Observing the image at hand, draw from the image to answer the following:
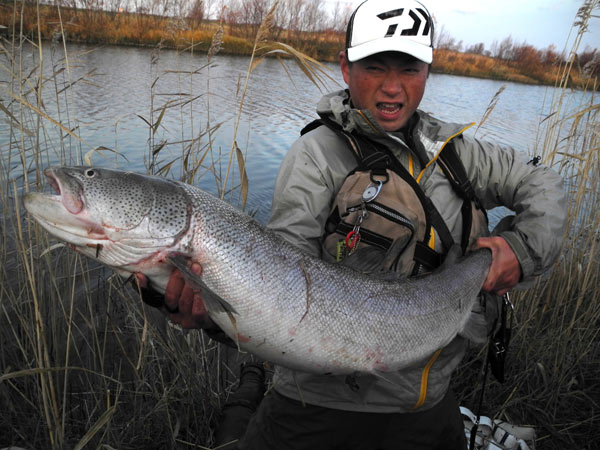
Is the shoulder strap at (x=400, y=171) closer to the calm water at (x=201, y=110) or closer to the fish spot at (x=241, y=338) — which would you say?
the fish spot at (x=241, y=338)

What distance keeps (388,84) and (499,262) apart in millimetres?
1138

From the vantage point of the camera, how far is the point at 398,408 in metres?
2.11

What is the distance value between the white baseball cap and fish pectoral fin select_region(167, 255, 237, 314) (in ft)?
4.74

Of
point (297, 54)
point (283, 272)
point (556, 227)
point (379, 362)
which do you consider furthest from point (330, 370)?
point (297, 54)

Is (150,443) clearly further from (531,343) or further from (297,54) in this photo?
(531,343)

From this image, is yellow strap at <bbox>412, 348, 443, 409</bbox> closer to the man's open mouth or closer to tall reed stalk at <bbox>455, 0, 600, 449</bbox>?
tall reed stalk at <bbox>455, 0, 600, 449</bbox>

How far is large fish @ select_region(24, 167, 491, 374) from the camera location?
163 centimetres

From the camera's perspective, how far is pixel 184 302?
1756mm

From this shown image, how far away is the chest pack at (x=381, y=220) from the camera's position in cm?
205

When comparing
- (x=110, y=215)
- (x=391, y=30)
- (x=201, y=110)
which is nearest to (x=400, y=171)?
(x=391, y=30)

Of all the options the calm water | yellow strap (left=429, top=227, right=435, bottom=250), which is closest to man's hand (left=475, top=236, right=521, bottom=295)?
yellow strap (left=429, top=227, right=435, bottom=250)

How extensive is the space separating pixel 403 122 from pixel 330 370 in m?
1.48

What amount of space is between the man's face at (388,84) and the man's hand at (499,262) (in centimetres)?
84

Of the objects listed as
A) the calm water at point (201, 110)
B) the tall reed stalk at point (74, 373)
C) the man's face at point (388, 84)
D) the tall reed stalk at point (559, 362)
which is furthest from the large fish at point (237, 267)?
the calm water at point (201, 110)
